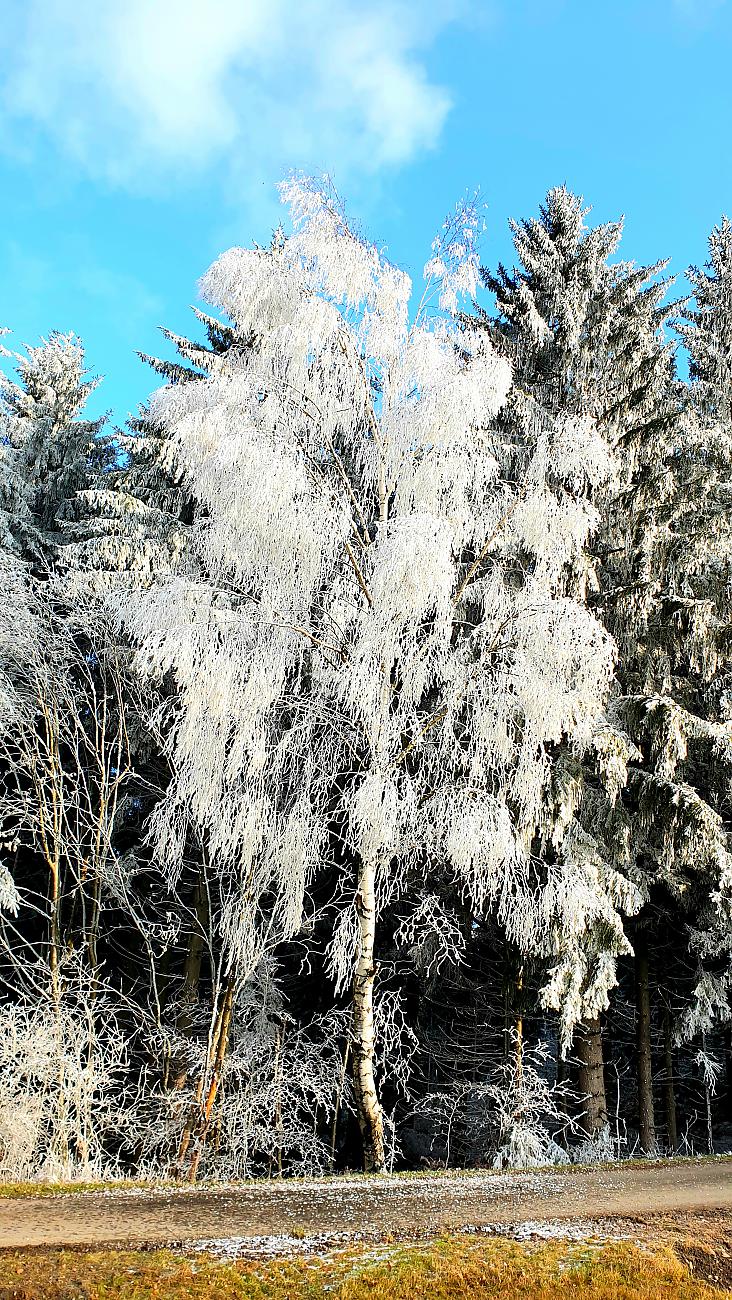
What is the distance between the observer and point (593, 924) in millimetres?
8516

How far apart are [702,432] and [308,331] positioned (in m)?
5.16

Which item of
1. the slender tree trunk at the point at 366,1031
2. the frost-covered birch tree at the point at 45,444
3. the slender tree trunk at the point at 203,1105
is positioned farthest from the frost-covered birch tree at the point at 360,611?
the frost-covered birch tree at the point at 45,444

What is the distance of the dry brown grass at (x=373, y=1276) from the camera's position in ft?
12.3

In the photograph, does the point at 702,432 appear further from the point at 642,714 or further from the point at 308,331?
the point at 308,331

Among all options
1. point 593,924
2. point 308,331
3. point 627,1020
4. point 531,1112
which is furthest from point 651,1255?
point 627,1020

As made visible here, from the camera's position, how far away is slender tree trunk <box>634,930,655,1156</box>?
10748 millimetres

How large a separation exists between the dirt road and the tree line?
5.30 feet

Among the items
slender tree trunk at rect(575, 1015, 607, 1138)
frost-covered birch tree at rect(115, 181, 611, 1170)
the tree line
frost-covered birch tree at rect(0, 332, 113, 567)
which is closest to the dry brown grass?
the tree line

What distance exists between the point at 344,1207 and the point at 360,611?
179 inches

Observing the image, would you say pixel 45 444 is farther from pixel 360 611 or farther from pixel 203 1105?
pixel 203 1105

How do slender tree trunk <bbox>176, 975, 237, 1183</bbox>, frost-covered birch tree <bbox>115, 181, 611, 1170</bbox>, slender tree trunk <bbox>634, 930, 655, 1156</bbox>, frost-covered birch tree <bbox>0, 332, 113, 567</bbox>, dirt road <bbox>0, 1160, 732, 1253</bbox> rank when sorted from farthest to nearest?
frost-covered birch tree <bbox>0, 332, 113, 567</bbox> < slender tree trunk <bbox>634, 930, 655, 1156</bbox> < frost-covered birch tree <bbox>115, 181, 611, 1170</bbox> < slender tree trunk <bbox>176, 975, 237, 1183</bbox> < dirt road <bbox>0, 1160, 732, 1253</bbox>

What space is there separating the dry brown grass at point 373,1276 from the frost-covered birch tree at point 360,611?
3.27 m

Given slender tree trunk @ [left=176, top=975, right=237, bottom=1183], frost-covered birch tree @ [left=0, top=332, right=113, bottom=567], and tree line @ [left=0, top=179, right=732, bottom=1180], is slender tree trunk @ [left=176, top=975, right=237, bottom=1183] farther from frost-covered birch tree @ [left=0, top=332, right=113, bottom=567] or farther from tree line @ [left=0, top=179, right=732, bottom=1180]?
frost-covered birch tree @ [left=0, top=332, right=113, bottom=567]

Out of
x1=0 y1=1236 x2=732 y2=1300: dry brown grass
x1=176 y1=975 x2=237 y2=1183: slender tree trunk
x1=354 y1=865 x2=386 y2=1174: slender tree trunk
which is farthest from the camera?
x1=354 y1=865 x2=386 y2=1174: slender tree trunk
